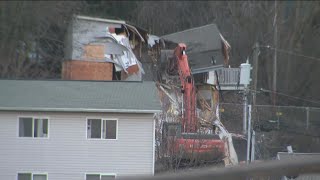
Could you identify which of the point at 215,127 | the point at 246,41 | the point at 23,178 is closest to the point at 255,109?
the point at 215,127

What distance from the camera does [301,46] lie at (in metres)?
45.2

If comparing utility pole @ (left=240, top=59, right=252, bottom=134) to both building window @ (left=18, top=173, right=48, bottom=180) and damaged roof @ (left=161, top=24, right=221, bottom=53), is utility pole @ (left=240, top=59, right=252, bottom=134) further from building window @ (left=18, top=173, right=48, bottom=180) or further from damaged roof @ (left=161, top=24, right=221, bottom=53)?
building window @ (left=18, top=173, right=48, bottom=180)

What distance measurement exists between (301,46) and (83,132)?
74.1ft

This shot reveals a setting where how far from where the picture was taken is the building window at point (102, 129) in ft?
91.1

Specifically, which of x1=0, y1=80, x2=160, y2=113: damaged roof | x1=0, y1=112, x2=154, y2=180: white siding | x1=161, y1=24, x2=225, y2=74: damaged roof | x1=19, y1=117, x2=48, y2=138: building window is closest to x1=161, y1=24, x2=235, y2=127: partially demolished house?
x1=161, y1=24, x2=225, y2=74: damaged roof

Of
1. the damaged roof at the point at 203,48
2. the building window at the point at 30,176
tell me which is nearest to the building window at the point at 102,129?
the building window at the point at 30,176

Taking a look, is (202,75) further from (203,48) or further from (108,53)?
(108,53)

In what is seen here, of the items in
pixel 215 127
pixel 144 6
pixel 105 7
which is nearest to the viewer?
pixel 215 127

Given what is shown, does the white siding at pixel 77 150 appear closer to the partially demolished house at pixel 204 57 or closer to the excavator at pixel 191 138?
the excavator at pixel 191 138

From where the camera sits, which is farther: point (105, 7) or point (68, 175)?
point (105, 7)

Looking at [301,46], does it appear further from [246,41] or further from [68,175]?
[68,175]

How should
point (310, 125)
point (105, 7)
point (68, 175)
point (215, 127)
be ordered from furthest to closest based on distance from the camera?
point (105, 7), point (310, 125), point (215, 127), point (68, 175)

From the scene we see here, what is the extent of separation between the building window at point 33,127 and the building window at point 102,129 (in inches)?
78.1

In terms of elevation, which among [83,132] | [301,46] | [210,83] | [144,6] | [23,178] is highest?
[144,6]
